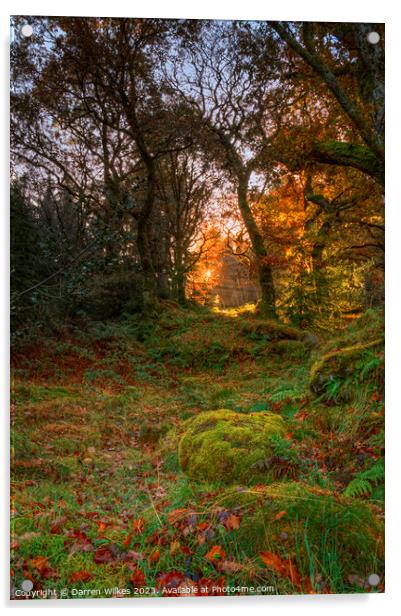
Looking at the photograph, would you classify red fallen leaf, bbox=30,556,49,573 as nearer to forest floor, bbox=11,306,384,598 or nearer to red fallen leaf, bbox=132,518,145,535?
forest floor, bbox=11,306,384,598

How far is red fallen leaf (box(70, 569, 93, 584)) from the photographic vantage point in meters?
2.61

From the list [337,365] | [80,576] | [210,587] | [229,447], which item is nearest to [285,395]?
[337,365]

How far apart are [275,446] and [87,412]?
4.89ft

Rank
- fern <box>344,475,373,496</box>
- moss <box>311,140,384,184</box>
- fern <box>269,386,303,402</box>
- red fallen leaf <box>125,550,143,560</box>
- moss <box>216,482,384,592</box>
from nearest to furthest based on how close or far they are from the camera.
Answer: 1. moss <box>216,482,384,592</box>
2. red fallen leaf <box>125,550,143,560</box>
3. fern <box>344,475,373,496</box>
4. fern <box>269,386,303,402</box>
5. moss <box>311,140,384,184</box>

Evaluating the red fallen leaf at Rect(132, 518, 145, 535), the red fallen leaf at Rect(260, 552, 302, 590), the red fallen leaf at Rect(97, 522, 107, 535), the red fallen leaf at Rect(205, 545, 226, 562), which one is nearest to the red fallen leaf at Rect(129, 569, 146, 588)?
the red fallen leaf at Rect(132, 518, 145, 535)

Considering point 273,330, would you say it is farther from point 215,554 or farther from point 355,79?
point 355,79

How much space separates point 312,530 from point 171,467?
1.06 metres

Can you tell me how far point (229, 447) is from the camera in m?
2.83

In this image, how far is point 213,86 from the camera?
3.17m

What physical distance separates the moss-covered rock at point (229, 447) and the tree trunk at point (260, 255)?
0.94m

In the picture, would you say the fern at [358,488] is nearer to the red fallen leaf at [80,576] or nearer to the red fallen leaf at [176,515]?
the red fallen leaf at [176,515]

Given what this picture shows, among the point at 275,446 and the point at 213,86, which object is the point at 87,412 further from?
the point at 213,86

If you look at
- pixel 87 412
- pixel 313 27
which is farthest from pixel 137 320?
pixel 313 27

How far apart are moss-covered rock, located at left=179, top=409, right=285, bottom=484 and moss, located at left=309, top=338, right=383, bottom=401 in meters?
0.47
